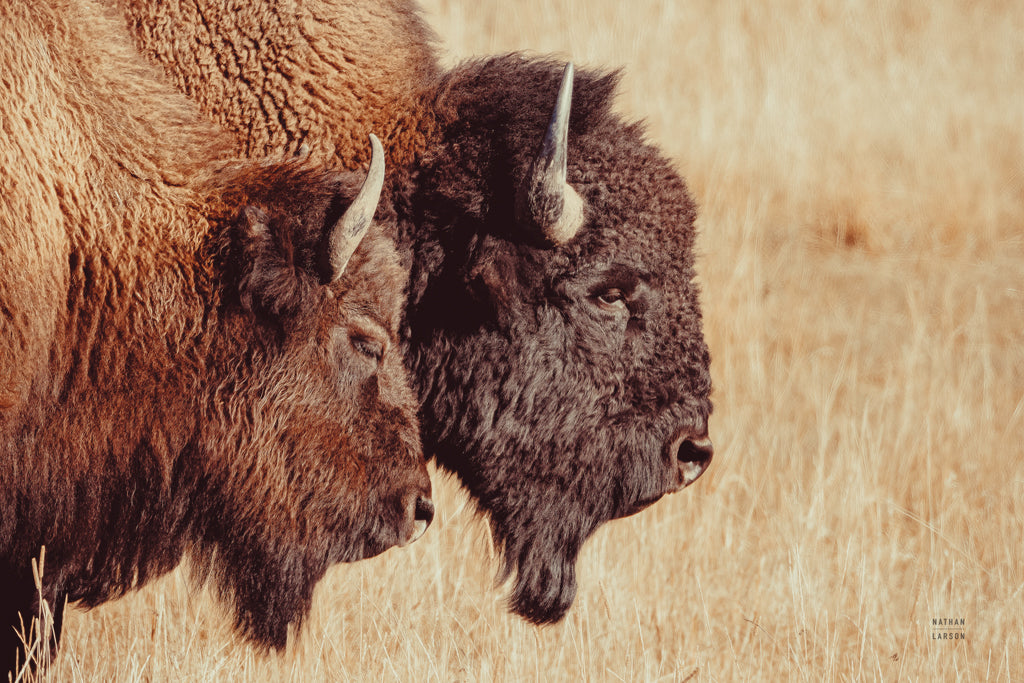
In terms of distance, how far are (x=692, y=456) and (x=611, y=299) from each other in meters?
0.55

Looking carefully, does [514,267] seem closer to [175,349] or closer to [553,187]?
[553,187]

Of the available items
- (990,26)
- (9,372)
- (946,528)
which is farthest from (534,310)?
(990,26)

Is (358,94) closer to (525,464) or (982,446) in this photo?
(525,464)

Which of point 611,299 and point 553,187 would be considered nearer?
point 553,187

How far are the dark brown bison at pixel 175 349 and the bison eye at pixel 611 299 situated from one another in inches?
29.0

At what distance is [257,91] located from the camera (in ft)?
12.8

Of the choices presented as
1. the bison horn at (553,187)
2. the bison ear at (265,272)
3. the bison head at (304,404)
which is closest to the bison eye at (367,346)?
the bison head at (304,404)

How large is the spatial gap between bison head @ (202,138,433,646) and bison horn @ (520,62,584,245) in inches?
18.8

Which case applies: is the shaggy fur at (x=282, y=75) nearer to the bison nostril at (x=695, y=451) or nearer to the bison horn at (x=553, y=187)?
the bison horn at (x=553, y=187)

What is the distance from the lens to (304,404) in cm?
321

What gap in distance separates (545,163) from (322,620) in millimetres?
1808

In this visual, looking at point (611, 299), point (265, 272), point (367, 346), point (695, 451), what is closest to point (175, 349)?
point (265, 272)

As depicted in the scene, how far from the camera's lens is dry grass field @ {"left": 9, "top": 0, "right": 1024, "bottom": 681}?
13.2 feet

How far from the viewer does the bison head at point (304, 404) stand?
3100 mm
